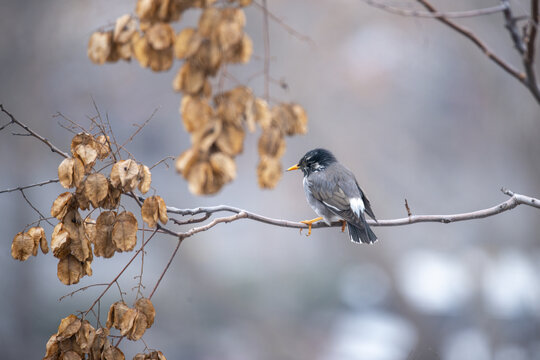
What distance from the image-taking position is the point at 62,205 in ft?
5.53

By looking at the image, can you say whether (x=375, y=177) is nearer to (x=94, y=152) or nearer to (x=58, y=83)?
(x=58, y=83)

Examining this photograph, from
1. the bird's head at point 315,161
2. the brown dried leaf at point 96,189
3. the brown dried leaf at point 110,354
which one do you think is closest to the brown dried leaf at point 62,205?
the brown dried leaf at point 96,189

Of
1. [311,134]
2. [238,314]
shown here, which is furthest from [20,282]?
[311,134]

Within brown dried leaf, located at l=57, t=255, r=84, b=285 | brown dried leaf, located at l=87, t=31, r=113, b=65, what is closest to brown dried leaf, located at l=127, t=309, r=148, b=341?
brown dried leaf, located at l=57, t=255, r=84, b=285

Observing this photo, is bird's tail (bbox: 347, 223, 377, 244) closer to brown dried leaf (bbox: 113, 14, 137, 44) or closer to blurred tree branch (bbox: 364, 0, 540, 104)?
blurred tree branch (bbox: 364, 0, 540, 104)

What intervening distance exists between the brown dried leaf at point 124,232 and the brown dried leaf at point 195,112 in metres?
0.54

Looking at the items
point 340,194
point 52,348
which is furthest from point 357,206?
point 52,348

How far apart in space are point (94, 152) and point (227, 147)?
67 cm

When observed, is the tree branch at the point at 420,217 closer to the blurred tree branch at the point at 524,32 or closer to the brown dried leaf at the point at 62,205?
the brown dried leaf at the point at 62,205

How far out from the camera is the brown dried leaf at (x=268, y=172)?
1.29 metres

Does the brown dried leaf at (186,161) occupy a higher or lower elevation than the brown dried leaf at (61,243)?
higher

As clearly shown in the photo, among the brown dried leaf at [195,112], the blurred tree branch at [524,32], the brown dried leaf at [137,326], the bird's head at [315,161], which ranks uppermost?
the bird's head at [315,161]

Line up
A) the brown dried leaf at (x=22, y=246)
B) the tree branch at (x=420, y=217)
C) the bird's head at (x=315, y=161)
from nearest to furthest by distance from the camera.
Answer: the brown dried leaf at (x=22, y=246)
the tree branch at (x=420, y=217)
the bird's head at (x=315, y=161)

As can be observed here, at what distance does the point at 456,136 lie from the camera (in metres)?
8.30
